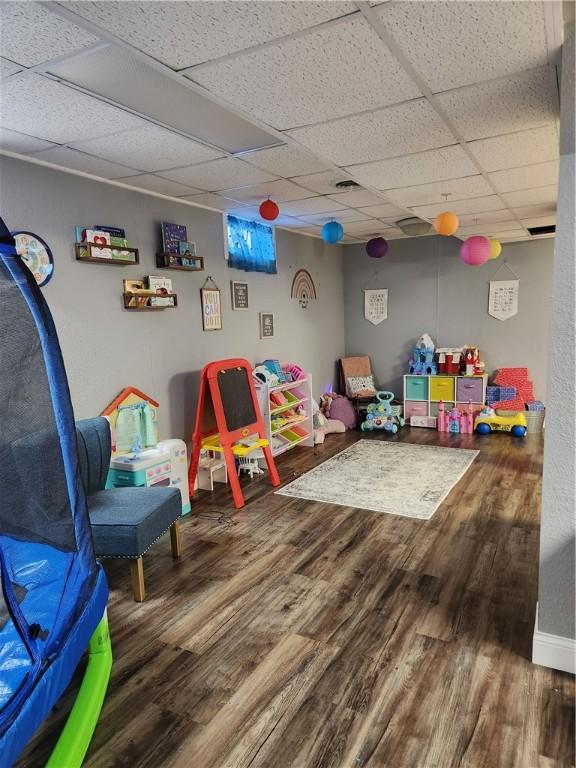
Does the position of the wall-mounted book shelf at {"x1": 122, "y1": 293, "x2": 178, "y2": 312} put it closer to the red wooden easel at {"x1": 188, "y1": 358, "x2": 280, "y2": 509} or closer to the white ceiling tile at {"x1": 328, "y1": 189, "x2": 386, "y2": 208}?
the red wooden easel at {"x1": 188, "y1": 358, "x2": 280, "y2": 509}

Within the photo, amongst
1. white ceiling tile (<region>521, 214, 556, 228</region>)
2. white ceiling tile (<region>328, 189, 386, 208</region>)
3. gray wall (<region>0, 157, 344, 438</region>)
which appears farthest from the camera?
white ceiling tile (<region>521, 214, 556, 228</region>)

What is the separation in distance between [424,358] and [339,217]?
248 centimetres

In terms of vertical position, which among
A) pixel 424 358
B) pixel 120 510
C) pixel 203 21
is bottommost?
pixel 120 510

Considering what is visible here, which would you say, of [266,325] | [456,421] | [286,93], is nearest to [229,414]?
[266,325]

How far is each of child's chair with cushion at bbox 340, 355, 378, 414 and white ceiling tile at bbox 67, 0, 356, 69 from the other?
518 cm

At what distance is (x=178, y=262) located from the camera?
12.7ft

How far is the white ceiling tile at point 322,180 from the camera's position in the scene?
3.24 metres

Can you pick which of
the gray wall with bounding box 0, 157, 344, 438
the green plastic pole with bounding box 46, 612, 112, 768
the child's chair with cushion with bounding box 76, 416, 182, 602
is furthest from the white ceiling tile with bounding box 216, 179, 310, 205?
the green plastic pole with bounding box 46, 612, 112, 768

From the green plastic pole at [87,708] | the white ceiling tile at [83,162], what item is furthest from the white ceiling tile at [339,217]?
the green plastic pole at [87,708]

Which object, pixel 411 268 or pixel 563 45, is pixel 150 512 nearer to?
pixel 563 45

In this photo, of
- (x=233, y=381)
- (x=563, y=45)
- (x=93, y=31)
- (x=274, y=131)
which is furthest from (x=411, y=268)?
(x=93, y=31)

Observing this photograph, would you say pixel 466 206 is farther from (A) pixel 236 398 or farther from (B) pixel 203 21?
(B) pixel 203 21

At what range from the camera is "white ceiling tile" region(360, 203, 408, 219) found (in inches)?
168

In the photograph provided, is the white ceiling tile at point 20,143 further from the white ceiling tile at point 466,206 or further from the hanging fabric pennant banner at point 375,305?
the hanging fabric pennant banner at point 375,305
